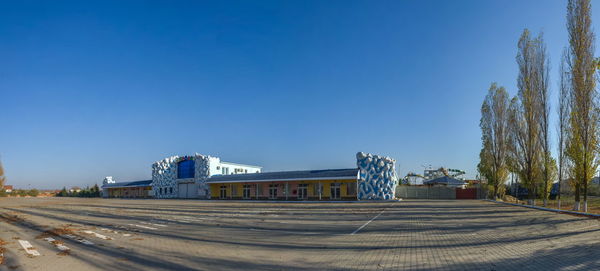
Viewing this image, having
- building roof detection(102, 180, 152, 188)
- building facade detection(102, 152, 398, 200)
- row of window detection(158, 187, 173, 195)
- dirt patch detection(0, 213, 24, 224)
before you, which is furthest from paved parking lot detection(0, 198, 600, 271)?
building roof detection(102, 180, 152, 188)

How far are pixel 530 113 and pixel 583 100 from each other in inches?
340

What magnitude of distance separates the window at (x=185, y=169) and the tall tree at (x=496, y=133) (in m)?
45.2

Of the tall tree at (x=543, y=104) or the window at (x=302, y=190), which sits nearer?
the tall tree at (x=543, y=104)

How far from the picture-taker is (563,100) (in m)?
25.5

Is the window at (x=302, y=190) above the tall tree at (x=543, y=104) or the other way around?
the other way around

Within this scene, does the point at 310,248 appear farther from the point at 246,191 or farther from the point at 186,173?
the point at 186,173

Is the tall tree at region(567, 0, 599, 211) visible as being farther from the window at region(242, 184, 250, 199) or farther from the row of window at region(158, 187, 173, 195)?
the row of window at region(158, 187, 173, 195)

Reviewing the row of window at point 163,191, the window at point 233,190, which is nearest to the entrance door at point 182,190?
the row of window at point 163,191

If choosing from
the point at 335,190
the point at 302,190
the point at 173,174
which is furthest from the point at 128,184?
the point at 335,190

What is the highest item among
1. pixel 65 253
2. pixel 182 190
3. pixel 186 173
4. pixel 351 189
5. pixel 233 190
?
pixel 65 253

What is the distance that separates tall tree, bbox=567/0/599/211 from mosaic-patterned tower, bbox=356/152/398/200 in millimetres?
18800

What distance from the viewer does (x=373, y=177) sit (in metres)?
38.9

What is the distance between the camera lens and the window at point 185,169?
56622 mm

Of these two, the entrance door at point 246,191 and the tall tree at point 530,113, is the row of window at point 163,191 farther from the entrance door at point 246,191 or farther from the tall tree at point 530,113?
the tall tree at point 530,113
